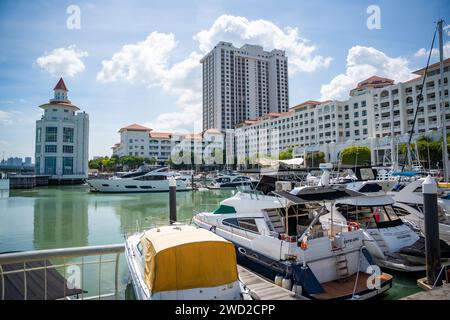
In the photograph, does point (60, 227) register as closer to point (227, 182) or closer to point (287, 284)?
point (287, 284)

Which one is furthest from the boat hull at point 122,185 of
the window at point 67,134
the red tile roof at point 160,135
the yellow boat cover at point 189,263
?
the red tile roof at point 160,135

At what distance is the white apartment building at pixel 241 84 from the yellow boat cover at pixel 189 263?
384 ft

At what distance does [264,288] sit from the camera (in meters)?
7.47

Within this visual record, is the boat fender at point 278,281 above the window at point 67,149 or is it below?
below

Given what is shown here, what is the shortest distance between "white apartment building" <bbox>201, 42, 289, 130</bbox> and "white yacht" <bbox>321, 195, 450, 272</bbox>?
364ft

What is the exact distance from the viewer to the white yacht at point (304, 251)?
7398 millimetres

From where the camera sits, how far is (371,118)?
2510 inches

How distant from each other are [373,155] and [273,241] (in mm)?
53503

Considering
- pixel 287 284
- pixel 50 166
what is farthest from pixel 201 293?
pixel 50 166

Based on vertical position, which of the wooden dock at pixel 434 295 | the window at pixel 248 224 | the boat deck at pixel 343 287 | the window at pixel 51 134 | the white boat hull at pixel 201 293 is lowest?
the boat deck at pixel 343 287

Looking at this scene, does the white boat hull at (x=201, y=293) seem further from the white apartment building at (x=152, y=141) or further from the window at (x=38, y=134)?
the white apartment building at (x=152, y=141)
